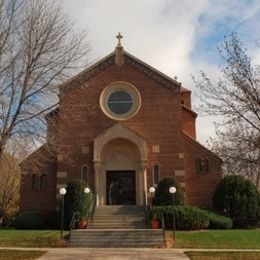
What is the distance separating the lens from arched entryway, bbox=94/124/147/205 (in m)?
29.4

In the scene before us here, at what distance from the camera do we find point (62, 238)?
21.7 meters

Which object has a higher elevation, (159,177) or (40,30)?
(40,30)

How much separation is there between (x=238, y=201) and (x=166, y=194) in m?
4.23

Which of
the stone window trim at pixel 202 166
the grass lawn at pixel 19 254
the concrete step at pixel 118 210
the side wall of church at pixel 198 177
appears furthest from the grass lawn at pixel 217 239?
the stone window trim at pixel 202 166

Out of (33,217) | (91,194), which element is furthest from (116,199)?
(33,217)

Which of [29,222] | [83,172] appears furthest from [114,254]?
[83,172]

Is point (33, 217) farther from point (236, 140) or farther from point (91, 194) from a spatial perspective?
point (236, 140)

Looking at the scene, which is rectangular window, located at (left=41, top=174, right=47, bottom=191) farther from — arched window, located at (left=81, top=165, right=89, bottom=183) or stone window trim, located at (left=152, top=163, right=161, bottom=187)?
stone window trim, located at (left=152, top=163, right=161, bottom=187)

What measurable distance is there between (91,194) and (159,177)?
4698 millimetres

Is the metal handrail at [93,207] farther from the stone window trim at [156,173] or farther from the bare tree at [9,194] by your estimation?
the bare tree at [9,194]

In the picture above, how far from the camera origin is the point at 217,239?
70.1 feet

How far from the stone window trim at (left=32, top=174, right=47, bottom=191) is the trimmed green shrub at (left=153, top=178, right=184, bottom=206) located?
7697mm

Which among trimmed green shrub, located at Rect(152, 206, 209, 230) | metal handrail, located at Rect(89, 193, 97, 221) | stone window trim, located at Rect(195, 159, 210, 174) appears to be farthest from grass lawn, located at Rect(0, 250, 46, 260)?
stone window trim, located at Rect(195, 159, 210, 174)

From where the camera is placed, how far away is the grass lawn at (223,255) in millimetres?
16055
